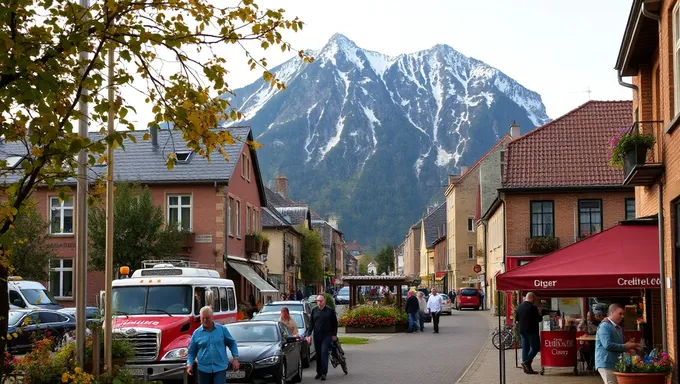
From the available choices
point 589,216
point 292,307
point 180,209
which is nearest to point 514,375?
point 292,307

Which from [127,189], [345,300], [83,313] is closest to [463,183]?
[345,300]

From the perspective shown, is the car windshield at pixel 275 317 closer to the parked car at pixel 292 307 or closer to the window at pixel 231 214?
the parked car at pixel 292 307

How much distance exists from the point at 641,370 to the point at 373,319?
2665 cm

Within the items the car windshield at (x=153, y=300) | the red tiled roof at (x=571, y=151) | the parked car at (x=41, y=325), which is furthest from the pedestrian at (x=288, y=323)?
the red tiled roof at (x=571, y=151)

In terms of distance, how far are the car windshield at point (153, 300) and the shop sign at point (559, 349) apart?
793 cm

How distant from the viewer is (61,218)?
45.0 m

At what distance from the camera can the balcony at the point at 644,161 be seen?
15453 millimetres

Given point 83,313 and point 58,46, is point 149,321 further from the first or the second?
point 58,46

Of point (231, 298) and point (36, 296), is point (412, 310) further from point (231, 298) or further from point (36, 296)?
point (231, 298)

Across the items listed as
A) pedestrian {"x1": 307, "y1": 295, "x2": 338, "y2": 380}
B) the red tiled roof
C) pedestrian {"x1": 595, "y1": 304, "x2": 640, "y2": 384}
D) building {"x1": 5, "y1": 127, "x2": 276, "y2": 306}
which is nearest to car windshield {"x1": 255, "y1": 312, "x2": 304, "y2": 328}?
pedestrian {"x1": 307, "y1": 295, "x2": 338, "y2": 380}

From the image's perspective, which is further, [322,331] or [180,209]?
[180,209]

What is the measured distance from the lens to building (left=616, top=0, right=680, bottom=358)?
1395cm

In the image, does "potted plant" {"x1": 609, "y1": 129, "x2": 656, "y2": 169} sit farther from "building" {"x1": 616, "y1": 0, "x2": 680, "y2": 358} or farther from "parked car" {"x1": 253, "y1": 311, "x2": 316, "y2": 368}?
"parked car" {"x1": 253, "y1": 311, "x2": 316, "y2": 368}

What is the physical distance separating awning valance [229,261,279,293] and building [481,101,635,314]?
12272 millimetres
